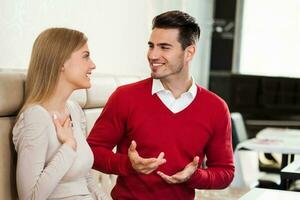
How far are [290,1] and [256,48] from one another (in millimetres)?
742

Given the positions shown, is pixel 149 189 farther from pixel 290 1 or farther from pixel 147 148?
pixel 290 1

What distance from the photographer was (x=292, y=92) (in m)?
6.88

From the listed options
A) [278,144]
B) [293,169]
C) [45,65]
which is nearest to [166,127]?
[45,65]

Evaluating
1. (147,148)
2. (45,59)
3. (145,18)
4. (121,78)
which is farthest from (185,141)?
(145,18)

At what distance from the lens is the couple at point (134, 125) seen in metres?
1.91

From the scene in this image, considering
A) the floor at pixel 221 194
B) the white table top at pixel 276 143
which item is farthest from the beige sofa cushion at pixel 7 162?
the white table top at pixel 276 143

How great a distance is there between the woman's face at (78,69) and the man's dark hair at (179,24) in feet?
1.27

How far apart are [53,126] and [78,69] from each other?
0.26 metres

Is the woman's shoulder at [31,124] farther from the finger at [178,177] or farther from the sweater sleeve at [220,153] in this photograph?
the sweater sleeve at [220,153]

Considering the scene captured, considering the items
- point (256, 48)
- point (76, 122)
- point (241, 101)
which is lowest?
point (241, 101)

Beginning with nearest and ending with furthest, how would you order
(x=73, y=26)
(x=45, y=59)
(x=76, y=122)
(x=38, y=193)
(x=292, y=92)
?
1. (x=38, y=193)
2. (x=45, y=59)
3. (x=76, y=122)
4. (x=73, y=26)
5. (x=292, y=92)

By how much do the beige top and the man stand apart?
0.79ft

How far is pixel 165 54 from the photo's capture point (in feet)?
7.45

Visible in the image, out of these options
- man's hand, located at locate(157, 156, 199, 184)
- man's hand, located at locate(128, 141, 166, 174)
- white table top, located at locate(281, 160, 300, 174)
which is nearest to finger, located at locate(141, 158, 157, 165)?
man's hand, located at locate(128, 141, 166, 174)
